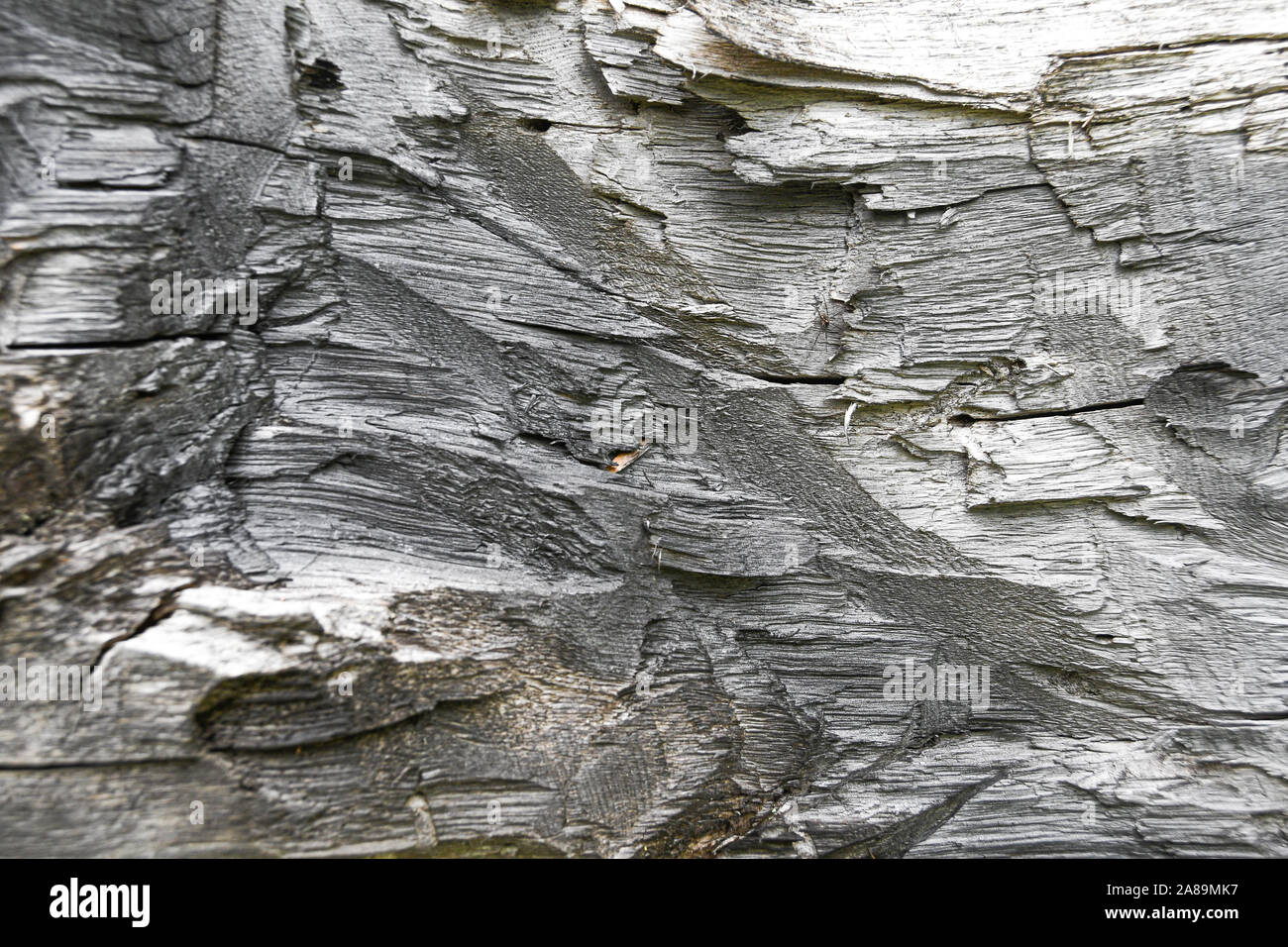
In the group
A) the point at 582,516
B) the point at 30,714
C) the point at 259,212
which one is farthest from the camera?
the point at 582,516

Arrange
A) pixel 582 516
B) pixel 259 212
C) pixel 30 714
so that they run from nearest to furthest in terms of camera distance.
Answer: pixel 30 714, pixel 259 212, pixel 582 516

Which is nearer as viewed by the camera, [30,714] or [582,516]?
[30,714]

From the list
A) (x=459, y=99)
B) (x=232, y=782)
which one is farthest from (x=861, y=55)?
(x=232, y=782)

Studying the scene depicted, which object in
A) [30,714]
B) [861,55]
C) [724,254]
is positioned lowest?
[30,714]

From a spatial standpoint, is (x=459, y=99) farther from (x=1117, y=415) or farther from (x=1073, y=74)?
(x=1117, y=415)

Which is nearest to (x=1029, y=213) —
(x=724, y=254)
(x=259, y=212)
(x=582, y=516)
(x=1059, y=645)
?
(x=724, y=254)

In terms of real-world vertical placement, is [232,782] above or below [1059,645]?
below
